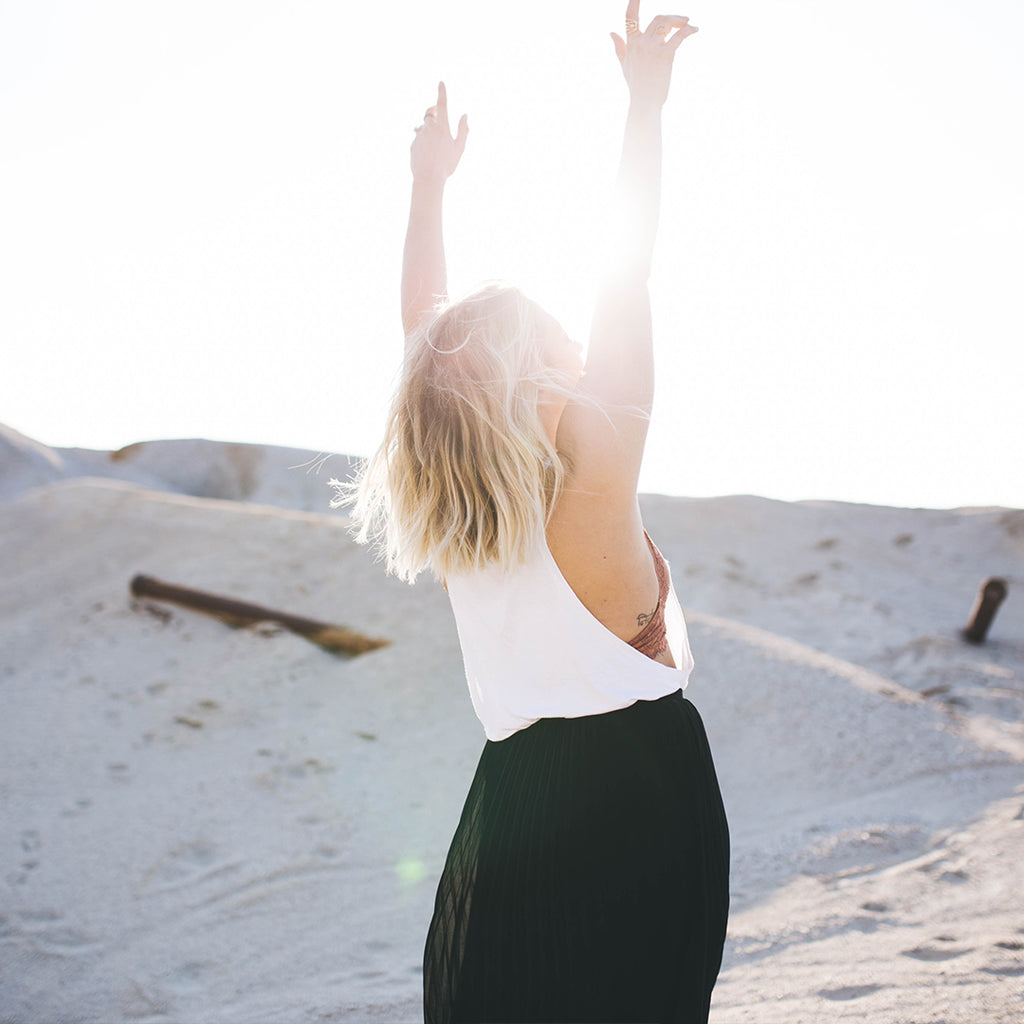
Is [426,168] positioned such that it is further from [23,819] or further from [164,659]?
[164,659]

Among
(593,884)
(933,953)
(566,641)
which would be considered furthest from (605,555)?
(933,953)

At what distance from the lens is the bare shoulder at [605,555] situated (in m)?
1.26

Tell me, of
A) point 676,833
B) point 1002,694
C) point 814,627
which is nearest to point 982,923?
point 676,833

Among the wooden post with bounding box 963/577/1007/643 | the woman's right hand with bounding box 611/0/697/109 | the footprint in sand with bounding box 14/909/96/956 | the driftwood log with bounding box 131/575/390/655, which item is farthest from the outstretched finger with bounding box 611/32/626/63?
the wooden post with bounding box 963/577/1007/643

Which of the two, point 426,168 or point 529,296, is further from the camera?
point 426,168

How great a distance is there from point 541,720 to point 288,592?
20.9ft

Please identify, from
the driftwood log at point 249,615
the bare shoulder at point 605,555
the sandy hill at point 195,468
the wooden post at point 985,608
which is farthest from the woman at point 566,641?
the sandy hill at point 195,468

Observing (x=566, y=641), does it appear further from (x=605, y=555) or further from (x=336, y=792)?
(x=336, y=792)

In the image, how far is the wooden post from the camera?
961 cm

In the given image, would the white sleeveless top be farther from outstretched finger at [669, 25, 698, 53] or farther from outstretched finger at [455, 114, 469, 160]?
outstretched finger at [455, 114, 469, 160]

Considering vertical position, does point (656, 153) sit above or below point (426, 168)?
below

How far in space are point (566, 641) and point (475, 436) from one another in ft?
1.15

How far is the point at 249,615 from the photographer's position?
686 cm

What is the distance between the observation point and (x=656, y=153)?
1.28 m
